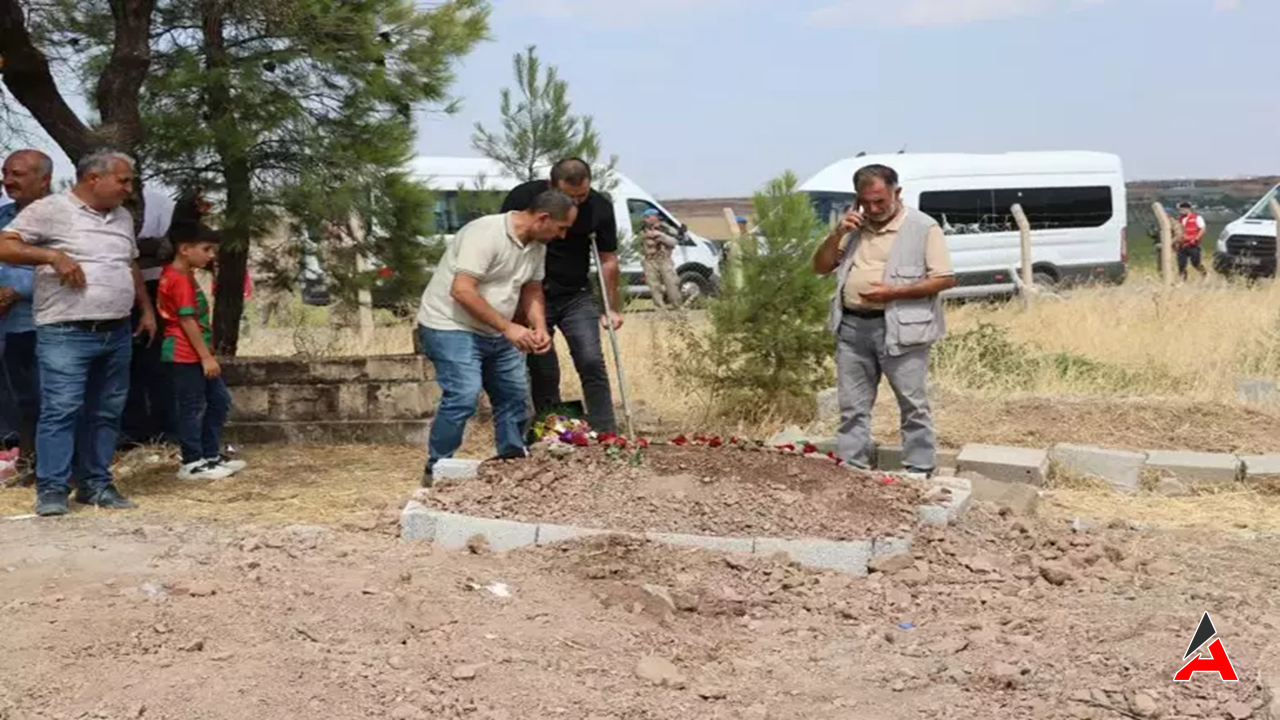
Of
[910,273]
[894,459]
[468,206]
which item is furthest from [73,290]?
[894,459]

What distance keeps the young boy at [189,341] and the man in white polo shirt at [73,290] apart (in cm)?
51

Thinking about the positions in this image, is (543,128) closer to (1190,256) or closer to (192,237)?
(192,237)

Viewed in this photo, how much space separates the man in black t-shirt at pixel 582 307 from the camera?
665 cm

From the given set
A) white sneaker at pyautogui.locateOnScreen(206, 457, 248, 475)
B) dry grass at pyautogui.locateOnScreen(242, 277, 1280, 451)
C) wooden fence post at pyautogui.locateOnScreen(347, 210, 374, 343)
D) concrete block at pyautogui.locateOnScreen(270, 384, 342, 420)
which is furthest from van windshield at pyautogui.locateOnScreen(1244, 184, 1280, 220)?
white sneaker at pyautogui.locateOnScreen(206, 457, 248, 475)

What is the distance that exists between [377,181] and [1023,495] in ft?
13.3

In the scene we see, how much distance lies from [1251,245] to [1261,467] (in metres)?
14.0

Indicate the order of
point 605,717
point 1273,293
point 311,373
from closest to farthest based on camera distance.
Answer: point 605,717, point 311,373, point 1273,293

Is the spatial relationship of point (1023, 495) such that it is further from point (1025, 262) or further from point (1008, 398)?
point (1025, 262)

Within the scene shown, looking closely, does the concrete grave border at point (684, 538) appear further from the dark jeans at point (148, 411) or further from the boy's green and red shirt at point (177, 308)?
the dark jeans at point (148, 411)

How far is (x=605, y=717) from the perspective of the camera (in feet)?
11.7

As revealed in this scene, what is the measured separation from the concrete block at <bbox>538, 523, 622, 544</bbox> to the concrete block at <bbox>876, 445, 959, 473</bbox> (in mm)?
2458

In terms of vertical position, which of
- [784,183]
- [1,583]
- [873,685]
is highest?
[784,183]

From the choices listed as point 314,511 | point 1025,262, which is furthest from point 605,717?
point 1025,262

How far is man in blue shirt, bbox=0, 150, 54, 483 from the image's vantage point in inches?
243
